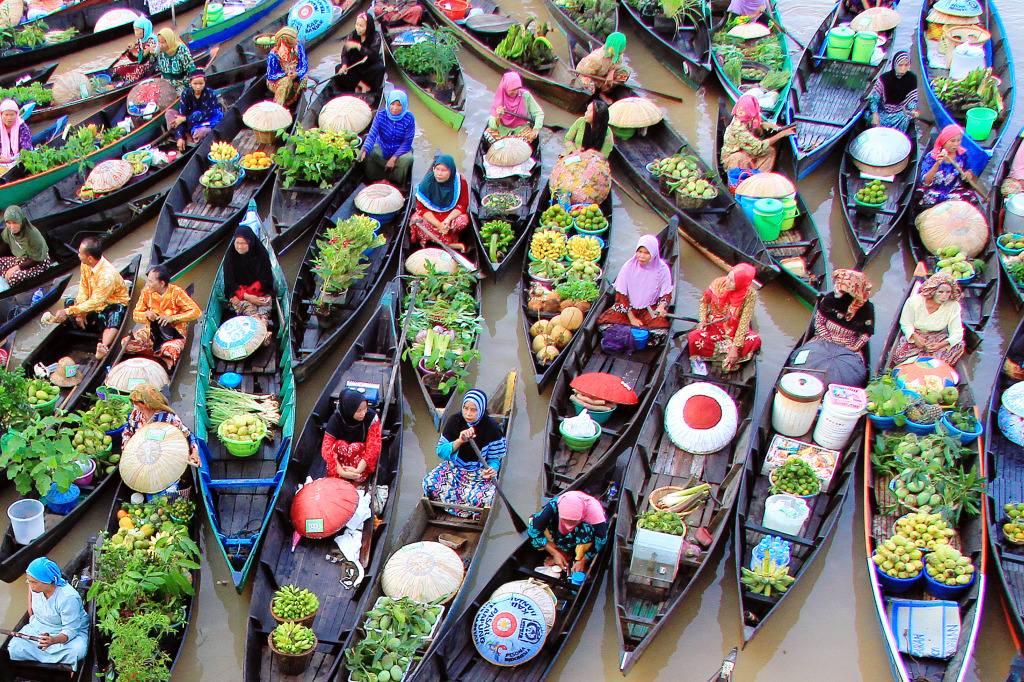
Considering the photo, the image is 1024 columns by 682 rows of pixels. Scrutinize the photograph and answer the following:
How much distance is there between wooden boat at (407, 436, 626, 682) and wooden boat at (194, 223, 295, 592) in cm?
177

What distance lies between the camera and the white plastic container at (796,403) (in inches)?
315

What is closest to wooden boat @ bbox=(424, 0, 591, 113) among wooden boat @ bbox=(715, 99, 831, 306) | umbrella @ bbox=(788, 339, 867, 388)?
wooden boat @ bbox=(715, 99, 831, 306)

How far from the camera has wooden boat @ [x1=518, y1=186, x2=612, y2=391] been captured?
8922mm

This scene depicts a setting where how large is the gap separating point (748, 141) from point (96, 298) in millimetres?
7887

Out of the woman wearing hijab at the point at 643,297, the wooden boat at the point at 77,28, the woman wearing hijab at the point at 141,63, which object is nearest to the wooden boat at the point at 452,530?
the woman wearing hijab at the point at 643,297

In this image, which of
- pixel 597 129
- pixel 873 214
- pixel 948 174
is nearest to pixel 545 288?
pixel 597 129

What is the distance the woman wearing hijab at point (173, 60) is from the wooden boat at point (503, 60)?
14.6 feet

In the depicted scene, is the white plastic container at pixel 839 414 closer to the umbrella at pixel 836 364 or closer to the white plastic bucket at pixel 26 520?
the umbrella at pixel 836 364

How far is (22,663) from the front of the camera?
6434mm

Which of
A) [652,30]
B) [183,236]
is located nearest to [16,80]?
[183,236]

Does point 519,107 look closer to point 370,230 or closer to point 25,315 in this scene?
point 370,230

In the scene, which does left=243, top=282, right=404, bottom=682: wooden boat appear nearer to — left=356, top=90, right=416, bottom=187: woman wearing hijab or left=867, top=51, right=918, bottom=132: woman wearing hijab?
left=356, top=90, right=416, bottom=187: woman wearing hijab

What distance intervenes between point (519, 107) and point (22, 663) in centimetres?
880

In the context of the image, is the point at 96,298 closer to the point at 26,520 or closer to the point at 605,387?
the point at 26,520
